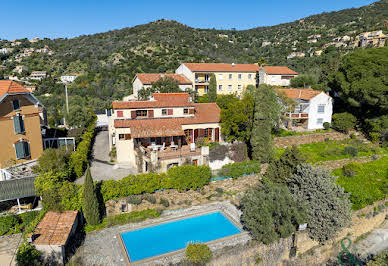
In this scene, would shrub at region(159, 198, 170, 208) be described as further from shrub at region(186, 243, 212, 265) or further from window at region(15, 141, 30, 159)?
window at region(15, 141, 30, 159)

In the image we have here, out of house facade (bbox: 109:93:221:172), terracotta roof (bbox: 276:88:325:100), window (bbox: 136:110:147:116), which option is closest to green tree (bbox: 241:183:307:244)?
house facade (bbox: 109:93:221:172)

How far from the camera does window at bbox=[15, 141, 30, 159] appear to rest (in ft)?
82.0

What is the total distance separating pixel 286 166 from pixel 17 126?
88.4ft

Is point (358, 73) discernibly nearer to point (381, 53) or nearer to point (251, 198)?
point (381, 53)

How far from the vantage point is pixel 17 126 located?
24859 millimetres

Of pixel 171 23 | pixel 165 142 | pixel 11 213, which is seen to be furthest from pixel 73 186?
pixel 171 23

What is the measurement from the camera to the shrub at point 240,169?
2753cm

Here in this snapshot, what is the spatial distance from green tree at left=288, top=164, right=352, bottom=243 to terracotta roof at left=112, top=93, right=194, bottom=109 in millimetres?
17288

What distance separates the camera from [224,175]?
27406 millimetres

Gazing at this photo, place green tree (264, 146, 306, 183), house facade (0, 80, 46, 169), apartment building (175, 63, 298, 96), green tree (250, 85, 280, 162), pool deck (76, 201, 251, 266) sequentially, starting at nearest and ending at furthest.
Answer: pool deck (76, 201, 251, 266)
house facade (0, 80, 46, 169)
green tree (264, 146, 306, 183)
green tree (250, 85, 280, 162)
apartment building (175, 63, 298, 96)

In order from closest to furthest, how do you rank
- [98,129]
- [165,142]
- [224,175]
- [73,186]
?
[73,186] → [224,175] → [165,142] → [98,129]

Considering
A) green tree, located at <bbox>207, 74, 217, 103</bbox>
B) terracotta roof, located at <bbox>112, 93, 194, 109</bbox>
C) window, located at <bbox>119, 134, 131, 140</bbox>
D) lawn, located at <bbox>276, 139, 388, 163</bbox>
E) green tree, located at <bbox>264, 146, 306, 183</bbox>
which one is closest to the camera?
green tree, located at <bbox>264, 146, 306, 183</bbox>

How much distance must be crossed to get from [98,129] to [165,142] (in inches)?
972

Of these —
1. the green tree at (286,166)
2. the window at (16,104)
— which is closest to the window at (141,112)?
the window at (16,104)
